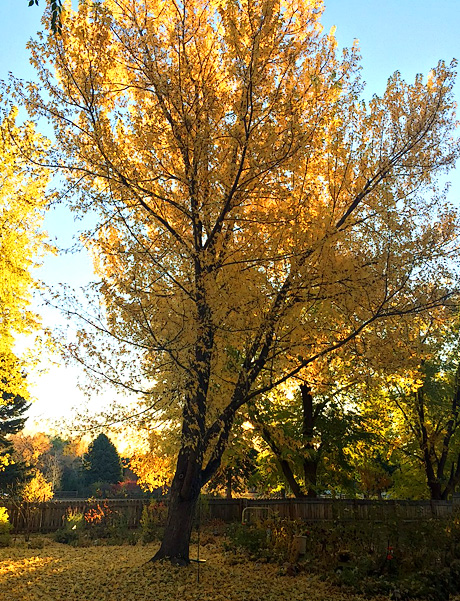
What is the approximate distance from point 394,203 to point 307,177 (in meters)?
1.36

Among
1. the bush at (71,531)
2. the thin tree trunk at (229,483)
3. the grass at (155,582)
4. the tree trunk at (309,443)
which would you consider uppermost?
the tree trunk at (309,443)

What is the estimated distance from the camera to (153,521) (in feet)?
48.1

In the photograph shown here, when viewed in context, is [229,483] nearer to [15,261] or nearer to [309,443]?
[309,443]

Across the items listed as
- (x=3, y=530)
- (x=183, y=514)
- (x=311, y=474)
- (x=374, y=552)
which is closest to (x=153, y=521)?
(x=3, y=530)

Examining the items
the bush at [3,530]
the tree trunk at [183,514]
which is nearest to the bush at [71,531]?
the bush at [3,530]

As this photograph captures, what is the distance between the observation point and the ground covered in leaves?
6680 millimetres

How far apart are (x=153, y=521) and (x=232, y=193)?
1140 cm

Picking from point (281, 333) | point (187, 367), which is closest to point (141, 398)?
point (187, 367)

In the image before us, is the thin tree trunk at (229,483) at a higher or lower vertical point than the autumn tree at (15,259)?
lower

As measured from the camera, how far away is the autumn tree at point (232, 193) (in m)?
6.81

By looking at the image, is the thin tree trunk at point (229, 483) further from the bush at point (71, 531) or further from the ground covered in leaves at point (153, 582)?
the ground covered in leaves at point (153, 582)

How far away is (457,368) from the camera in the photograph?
1995 centimetres

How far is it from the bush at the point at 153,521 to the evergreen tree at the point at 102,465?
29.9 m

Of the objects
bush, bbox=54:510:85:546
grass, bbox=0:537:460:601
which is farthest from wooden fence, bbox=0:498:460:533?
grass, bbox=0:537:460:601
